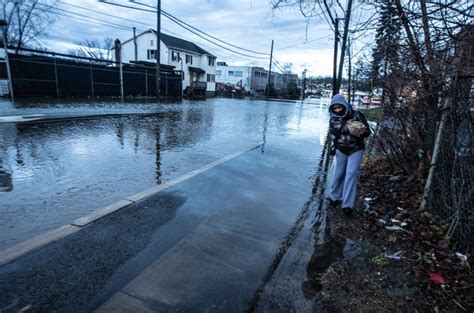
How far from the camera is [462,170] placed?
3551mm

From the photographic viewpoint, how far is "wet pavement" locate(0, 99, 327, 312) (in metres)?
2.58

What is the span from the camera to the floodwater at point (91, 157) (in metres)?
4.18

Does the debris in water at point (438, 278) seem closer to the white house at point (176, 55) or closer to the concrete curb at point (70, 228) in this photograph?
the concrete curb at point (70, 228)

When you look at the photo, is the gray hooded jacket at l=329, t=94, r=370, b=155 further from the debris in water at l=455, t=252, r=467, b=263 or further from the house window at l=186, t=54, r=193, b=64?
the house window at l=186, t=54, r=193, b=64

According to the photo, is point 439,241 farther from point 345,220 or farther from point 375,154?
point 375,154

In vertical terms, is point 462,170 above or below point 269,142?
above

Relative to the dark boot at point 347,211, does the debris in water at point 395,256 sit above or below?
below

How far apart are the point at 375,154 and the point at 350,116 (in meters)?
3.77

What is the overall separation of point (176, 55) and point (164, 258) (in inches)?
1707

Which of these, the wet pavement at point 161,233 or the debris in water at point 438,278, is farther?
the debris in water at point 438,278

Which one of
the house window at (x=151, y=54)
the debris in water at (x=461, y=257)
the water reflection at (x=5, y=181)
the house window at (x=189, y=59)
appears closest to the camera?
the debris in water at (x=461, y=257)

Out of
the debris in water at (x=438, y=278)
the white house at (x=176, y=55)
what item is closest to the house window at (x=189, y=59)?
the white house at (x=176, y=55)

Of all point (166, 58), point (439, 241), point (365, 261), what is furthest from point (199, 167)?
point (166, 58)

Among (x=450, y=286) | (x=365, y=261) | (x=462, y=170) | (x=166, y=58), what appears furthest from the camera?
(x=166, y=58)
